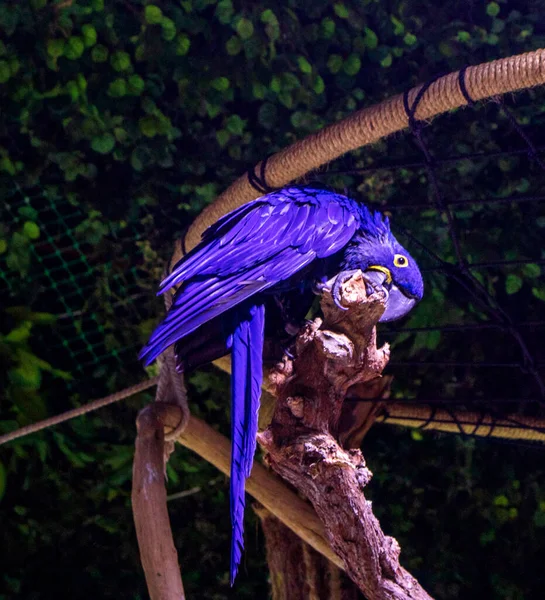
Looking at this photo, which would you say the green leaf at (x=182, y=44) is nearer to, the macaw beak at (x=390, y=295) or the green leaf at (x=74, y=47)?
the green leaf at (x=74, y=47)

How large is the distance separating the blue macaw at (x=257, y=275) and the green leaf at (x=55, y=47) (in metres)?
0.72

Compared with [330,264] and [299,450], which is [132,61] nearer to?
[330,264]

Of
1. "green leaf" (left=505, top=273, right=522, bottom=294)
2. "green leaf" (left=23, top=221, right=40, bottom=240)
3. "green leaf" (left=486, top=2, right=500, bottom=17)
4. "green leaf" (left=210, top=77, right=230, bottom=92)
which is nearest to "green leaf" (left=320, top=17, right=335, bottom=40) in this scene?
"green leaf" (left=210, top=77, right=230, bottom=92)

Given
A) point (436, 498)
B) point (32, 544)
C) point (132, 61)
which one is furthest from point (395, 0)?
point (32, 544)

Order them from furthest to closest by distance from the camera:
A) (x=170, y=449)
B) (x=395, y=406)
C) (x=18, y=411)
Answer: (x=18, y=411), (x=395, y=406), (x=170, y=449)

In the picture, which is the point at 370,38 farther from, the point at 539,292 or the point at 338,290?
the point at 338,290

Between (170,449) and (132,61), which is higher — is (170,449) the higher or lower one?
the lower one

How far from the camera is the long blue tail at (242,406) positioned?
0.81m

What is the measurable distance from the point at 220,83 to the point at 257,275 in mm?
811

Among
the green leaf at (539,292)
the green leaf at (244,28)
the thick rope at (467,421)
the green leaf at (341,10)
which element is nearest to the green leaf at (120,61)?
the green leaf at (244,28)

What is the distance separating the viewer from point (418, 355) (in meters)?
1.76

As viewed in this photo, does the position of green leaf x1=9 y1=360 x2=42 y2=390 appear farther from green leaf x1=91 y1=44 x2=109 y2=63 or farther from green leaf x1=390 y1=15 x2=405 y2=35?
green leaf x1=390 y1=15 x2=405 y2=35

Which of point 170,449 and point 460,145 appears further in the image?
point 460,145

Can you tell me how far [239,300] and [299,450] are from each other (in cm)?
22
